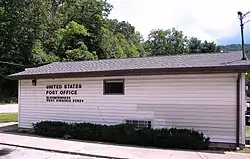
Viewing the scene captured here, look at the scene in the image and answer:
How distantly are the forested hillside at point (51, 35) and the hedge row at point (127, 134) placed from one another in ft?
67.2

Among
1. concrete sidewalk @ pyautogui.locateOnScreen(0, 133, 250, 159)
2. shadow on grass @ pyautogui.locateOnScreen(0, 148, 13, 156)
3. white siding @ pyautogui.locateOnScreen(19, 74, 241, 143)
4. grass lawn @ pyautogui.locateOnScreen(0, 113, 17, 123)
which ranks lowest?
grass lawn @ pyautogui.locateOnScreen(0, 113, 17, 123)

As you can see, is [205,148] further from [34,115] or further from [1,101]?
[1,101]

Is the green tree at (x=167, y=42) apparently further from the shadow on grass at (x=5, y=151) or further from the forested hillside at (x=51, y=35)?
the shadow on grass at (x=5, y=151)

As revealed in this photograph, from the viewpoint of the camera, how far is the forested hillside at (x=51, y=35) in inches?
1533

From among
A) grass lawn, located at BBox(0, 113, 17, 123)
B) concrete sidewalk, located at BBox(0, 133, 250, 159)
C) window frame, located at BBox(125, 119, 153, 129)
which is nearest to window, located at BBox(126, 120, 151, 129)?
window frame, located at BBox(125, 119, 153, 129)

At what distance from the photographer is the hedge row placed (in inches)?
391

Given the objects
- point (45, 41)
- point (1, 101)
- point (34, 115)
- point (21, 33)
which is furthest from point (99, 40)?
point (34, 115)

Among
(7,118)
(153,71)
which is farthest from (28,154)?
(7,118)

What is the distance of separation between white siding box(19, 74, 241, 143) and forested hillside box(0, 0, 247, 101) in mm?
20213

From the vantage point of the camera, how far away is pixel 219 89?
10.4 metres

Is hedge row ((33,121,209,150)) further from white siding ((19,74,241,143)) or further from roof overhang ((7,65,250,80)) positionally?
roof overhang ((7,65,250,80))

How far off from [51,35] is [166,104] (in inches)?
1508

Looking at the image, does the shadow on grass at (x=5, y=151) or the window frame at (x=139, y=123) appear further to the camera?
the window frame at (x=139, y=123)

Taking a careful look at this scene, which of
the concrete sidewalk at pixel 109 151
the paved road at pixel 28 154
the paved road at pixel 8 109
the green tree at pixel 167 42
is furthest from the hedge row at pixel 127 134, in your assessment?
the green tree at pixel 167 42
